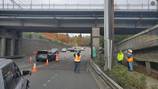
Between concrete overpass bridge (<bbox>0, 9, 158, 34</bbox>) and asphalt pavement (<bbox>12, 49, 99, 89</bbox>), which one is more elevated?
concrete overpass bridge (<bbox>0, 9, 158, 34</bbox>)

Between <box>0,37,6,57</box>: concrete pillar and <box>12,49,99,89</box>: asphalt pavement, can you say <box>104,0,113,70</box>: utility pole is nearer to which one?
<box>12,49,99,89</box>: asphalt pavement

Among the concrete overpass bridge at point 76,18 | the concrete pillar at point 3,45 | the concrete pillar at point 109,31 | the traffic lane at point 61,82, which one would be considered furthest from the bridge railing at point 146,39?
the concrete pillar at point 3,45

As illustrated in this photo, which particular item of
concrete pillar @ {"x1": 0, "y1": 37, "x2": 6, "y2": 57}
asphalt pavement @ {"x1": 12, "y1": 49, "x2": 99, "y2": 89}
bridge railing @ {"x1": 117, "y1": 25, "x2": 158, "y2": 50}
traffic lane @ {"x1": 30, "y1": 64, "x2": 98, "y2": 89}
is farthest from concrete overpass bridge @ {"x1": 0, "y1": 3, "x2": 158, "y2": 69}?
traffic lane @ {"x1": 30, "y1": 64, "x2": 98, "y2": 89}

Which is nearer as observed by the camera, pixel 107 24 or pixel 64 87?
pixel 64 87

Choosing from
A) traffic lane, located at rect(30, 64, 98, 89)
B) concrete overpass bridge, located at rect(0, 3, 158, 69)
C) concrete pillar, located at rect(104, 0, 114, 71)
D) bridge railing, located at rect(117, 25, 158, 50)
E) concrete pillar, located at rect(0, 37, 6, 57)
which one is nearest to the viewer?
traffic lane, located at rect(30, 64, 98, 89)

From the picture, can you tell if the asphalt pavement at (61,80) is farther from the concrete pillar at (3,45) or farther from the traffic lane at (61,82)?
the concrete pillar at (3,45)

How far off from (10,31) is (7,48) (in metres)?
4.15

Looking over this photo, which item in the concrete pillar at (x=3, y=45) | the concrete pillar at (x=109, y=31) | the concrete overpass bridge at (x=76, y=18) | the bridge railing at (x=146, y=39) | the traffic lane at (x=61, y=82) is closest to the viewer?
the traffic lane at (x=61, y=82)

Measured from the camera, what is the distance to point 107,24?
2508 cm

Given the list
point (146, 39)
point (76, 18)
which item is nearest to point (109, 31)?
point (146, 39)

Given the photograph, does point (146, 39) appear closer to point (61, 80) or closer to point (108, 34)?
point (108, 34)

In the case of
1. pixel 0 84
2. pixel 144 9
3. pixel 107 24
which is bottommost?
pixel 0 84

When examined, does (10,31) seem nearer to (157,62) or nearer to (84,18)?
(84,18)

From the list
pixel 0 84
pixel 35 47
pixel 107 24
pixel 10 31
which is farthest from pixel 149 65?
pixel 35 47
